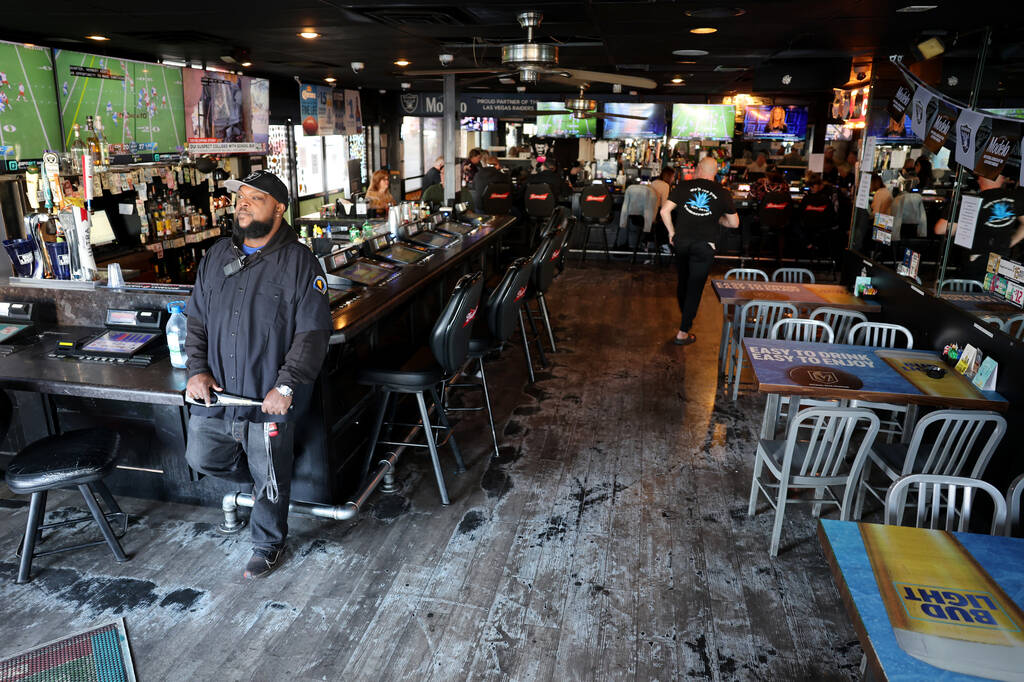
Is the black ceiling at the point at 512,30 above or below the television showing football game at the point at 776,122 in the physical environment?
above

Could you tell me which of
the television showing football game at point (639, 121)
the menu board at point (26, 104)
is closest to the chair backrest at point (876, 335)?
the menu board at point (26, 104)

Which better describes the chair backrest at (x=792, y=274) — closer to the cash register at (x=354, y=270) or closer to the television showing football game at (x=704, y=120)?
the cash register at (x=354, y=270)

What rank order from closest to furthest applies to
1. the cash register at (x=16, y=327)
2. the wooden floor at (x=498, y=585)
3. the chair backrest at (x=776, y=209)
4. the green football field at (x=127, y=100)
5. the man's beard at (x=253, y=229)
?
the wooden floor at (x=498, y=585) → the man's beard at (x=253, y=229) → the cash register at (x=16, y=327) → the green football field at (x=127, y=100) → the chair backrest at (x=776, y=209)

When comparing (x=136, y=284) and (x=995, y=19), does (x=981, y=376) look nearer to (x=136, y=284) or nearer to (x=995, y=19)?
(x=995, y=19)

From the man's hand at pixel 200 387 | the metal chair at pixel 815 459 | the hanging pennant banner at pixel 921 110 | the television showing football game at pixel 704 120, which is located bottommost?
the metal chair at pixel 815 459

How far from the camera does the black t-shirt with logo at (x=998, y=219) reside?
3.58 metres

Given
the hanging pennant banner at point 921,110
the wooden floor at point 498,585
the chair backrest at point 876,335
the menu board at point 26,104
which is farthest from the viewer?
the menu board at point 26,104

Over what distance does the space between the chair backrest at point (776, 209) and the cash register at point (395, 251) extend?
5.91 metres

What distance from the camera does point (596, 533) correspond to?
3400 mm

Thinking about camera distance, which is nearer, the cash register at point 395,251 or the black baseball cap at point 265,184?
the black baseball cap at point 265,184

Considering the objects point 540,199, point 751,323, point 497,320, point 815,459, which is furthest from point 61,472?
point 540,199

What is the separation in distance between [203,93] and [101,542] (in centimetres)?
647

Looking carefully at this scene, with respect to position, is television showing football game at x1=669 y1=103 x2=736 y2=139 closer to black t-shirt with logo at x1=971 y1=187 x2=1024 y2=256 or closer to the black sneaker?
black t-shirt with logo at x1=971 y1=187 x2=1024 y2=256

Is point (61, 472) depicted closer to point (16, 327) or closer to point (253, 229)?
point (16, 327)
